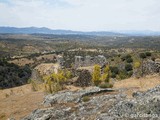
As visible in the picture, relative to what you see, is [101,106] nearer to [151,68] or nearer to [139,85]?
[139,85]

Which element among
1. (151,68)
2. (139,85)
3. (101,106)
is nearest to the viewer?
(101,106)

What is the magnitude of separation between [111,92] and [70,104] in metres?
4.26

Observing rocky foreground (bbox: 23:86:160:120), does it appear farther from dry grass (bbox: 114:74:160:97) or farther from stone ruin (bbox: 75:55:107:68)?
stone ruin (bbox: 75:55:107:68)

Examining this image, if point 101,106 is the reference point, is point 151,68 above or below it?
below

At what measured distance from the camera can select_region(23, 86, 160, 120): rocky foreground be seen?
672 inches

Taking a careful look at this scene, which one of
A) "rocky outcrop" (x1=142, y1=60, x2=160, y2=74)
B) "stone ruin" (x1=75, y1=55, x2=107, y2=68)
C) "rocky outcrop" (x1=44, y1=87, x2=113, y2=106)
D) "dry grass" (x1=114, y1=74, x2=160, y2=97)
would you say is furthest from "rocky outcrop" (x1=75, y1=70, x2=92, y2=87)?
"rocky outcrop" (x1=44, y1=87, x2=113, y2=106)

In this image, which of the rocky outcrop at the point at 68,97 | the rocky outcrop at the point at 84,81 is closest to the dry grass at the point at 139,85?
the rocky outcrop at the point at 68,97

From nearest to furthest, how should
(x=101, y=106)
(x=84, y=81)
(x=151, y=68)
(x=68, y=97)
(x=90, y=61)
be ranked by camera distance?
1. (x=101, y=106)
2. (x=68, y=97)
3. (x=151, y=68)
4. (x=84, y=81)
5. (x=90, y=61)

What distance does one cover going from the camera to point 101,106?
20578mm


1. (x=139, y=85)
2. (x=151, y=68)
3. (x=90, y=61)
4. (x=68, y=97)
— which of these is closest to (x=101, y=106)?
(x=68, y=97)

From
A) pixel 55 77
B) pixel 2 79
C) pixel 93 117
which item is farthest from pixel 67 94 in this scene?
pixel 2 79

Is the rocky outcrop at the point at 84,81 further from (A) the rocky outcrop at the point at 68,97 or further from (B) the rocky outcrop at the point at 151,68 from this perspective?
(A) the rocky outcrop at the point at 68,97

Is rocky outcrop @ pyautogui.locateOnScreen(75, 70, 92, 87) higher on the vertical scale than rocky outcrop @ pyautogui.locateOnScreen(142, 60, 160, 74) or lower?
lower

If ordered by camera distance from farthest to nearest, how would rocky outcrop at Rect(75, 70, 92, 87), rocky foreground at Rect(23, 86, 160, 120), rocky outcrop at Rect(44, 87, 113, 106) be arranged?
1. rocky outcrop at Rect(75, 70, 92, 87)
2. rocky outcrop at Rect(44, 87, 113, 106)
3. rocky foreground at Rect(23, 86, 160, 120)
